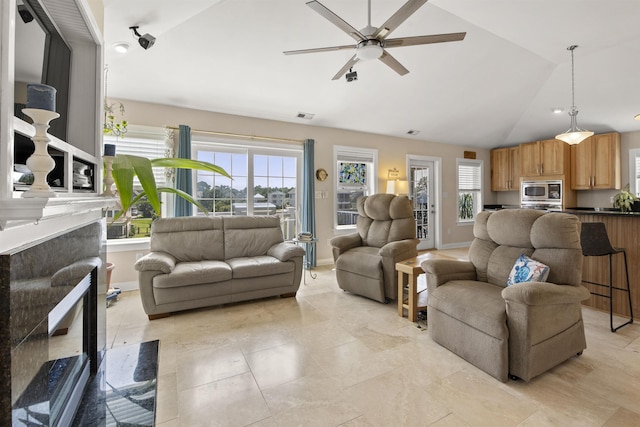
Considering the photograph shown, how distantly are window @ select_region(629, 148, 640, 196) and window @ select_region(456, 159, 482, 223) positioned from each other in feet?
8.13

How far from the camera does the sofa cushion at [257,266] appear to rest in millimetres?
3156

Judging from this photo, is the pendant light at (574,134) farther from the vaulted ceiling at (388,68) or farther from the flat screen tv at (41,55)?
the flat screen tv at (41,55)

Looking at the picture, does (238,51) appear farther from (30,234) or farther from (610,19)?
(610,19)

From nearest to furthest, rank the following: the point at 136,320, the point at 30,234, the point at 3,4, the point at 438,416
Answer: the point at 3,4 → the point at 30,234 → the point at 438,416 → the point at 136,320

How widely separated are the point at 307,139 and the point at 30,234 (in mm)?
4166

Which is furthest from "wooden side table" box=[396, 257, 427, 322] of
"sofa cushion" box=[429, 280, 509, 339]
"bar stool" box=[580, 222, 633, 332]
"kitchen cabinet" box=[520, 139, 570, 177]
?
"kitchen cabinet" box=[520, 139, 570, 177]

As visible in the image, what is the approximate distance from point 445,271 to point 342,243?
156cm

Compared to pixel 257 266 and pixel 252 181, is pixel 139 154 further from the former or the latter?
pixel 257 266

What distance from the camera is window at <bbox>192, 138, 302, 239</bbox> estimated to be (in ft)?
14.3

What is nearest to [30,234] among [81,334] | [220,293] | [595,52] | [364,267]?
[81,334]

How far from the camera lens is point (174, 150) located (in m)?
4.01

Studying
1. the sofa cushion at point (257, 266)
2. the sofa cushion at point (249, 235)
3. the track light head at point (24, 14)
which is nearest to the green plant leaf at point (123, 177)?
the track light head at point (24, 14)

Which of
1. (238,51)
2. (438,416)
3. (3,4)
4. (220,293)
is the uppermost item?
(238,51)

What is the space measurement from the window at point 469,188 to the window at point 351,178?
2.40 metres
